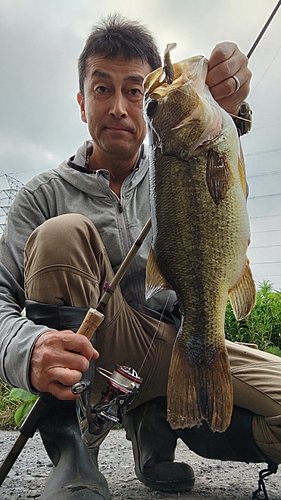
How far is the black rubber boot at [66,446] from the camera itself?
208cm

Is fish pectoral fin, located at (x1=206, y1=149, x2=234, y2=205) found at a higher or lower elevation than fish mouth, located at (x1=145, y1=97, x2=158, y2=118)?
lower

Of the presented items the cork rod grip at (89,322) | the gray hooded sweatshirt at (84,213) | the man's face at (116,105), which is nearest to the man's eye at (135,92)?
the man's face at (116,105)

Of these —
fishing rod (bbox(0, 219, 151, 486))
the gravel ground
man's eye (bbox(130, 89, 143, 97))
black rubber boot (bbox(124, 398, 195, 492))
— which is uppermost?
man's eye (bbox(130, 89, 143, 97))

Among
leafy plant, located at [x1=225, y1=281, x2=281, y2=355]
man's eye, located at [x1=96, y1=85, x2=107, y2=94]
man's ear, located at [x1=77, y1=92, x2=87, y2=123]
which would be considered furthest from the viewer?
leafy plant, located at [x1=225, y1=281, x2=281, y2=355]

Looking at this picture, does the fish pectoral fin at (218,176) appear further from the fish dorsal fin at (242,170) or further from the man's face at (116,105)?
the man's face at (116,105)

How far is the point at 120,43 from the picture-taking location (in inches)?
130

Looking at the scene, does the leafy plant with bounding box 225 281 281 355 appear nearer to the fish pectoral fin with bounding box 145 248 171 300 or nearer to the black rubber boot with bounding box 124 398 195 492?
the black rubber boot with bounding box 124 398 195 492

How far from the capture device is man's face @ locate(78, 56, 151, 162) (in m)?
3.18

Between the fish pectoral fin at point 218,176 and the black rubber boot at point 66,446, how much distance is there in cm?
75

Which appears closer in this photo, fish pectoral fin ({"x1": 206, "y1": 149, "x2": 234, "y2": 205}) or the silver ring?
fish pectoral fin ({"x1": 206, "y1": 149, "x2": 234, "y2": 205})

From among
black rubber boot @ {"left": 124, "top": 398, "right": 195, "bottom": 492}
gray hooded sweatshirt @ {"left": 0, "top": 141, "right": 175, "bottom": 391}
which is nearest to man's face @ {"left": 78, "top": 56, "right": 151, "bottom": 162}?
gray hooded sweatshirt @ {"left": 0, "top": 141, "right": 175, "bottom": 391}

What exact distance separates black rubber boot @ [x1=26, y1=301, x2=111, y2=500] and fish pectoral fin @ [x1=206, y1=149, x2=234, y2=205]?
748 millimetres

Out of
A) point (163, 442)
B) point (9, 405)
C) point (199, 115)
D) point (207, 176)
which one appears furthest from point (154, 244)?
point (9, 405)

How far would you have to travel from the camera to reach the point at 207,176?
2188mm
